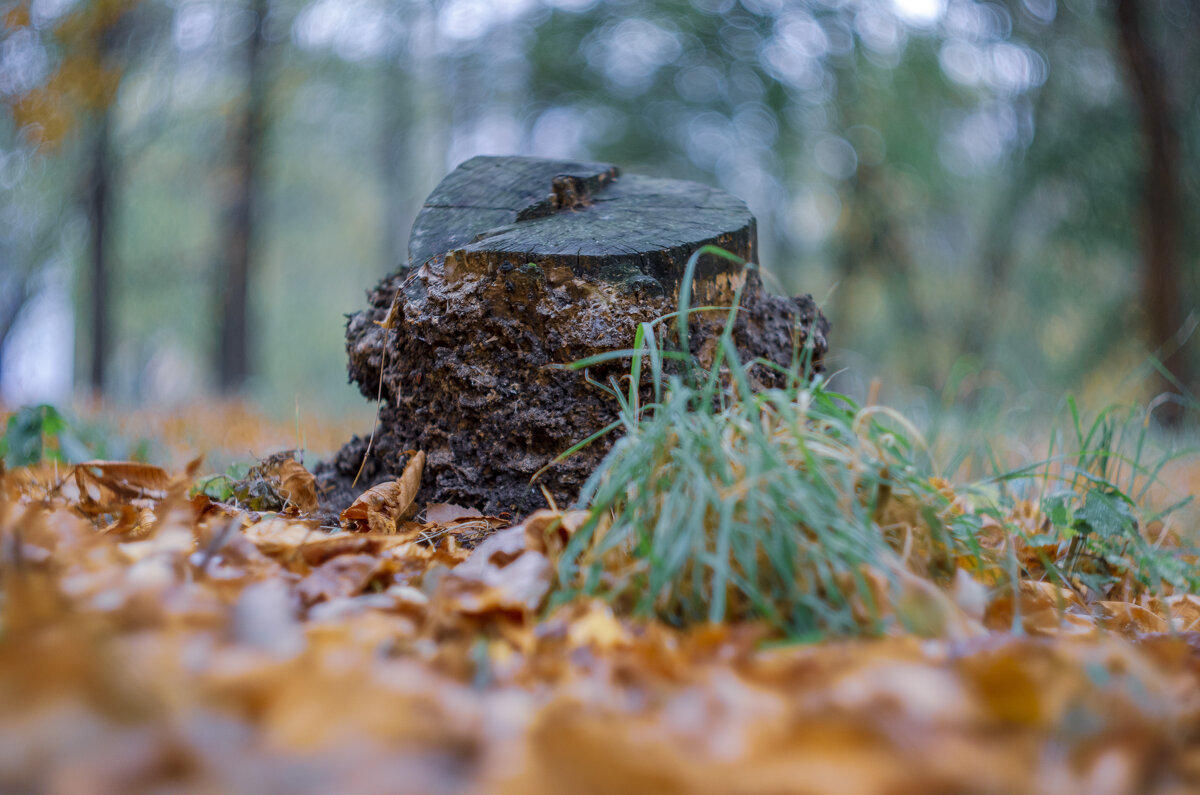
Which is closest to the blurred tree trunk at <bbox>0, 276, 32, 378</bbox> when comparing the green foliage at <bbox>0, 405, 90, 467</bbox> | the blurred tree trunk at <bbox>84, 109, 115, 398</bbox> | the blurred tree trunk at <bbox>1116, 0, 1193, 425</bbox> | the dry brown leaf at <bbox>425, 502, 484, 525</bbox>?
the blurred tree trunk at <bbox>84, 109, 115, 398</bbox>

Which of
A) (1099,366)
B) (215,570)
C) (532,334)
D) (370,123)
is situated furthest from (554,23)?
(215,570)

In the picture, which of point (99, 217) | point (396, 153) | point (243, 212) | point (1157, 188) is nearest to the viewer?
point (1157, 188)

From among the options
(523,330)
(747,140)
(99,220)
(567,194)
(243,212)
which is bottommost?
(523,330)

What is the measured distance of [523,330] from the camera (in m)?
1.80

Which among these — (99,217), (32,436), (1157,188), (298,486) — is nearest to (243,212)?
(99,217)

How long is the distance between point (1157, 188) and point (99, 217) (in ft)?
32.6

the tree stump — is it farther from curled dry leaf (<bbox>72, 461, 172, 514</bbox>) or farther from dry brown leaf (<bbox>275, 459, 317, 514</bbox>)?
curled dry leaf (<bbox>72, 461, 172, 514</bbox>)

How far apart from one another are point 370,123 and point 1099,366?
44.2 ft

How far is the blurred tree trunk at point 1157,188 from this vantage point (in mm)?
6379

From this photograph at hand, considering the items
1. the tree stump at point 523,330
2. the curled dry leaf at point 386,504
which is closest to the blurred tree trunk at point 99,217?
the tree stump at point 523,330

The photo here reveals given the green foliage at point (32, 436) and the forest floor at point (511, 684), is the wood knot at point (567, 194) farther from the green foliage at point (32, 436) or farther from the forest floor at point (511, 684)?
the green foliage at point (32, 436)

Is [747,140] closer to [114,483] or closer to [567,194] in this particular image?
[567,194]

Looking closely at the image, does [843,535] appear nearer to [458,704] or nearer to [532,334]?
[458,704]

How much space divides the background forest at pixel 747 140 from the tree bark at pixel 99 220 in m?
0.03
